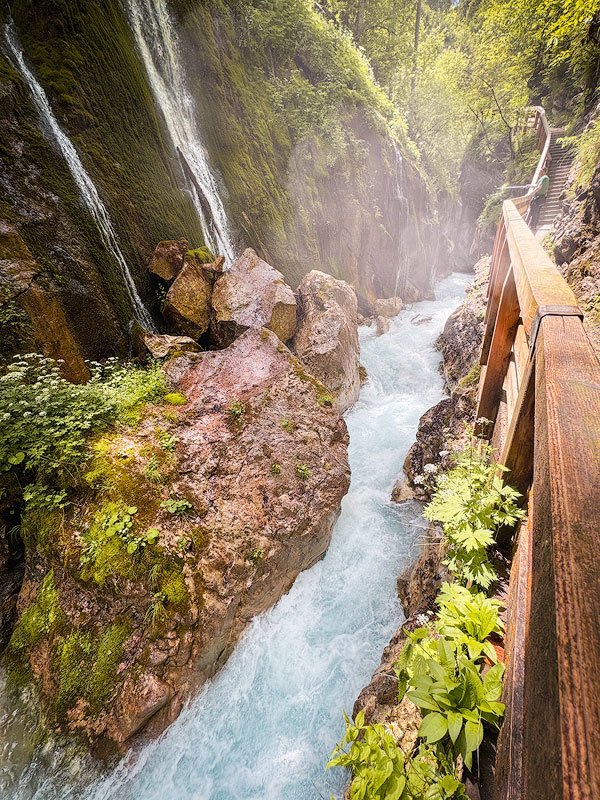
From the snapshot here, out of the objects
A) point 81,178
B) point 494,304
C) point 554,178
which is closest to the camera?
point 494,304

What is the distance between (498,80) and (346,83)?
28.1 ft

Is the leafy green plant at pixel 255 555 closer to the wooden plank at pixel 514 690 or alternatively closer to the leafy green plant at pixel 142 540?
the leafy green plant at pixel 142 540

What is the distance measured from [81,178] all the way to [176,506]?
223 inches

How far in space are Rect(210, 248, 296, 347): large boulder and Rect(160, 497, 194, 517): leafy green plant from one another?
3.83m

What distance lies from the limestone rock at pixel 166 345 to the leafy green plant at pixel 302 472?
2.91 meters

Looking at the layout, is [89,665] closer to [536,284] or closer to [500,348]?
[536,284]

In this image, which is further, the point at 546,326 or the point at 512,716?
the point at 546,326

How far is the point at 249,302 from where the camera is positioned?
23.6 ft

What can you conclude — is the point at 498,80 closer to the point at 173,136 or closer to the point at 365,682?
the point at 173,136

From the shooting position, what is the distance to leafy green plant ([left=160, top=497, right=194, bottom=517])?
4008 mm

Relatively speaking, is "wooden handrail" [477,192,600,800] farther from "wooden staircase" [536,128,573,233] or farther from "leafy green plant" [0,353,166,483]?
"wooden staircase" [536,128,573,233]

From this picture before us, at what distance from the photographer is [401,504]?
19.6 ft

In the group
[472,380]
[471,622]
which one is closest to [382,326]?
[472,380]

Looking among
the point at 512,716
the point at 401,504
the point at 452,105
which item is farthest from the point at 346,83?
the point at 512,716
